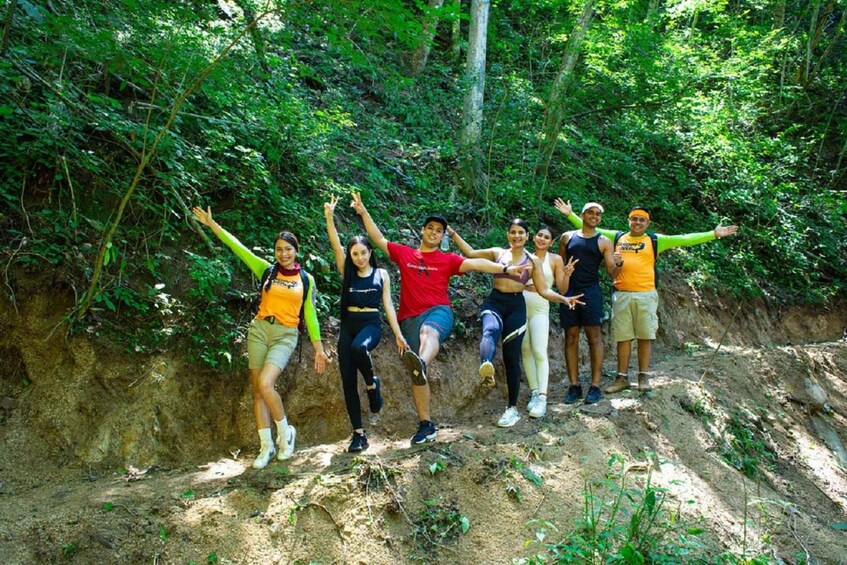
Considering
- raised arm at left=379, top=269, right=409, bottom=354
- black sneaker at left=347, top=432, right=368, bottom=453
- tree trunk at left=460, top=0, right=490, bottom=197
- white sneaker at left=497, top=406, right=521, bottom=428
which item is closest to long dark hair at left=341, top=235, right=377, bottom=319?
raised arm at left=379, top=269, right=409, bottom=354

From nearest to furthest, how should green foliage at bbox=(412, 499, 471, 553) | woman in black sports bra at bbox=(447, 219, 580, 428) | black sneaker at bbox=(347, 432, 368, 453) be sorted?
green foliage at bbox=(412, 499, 471, 553) → black sneaker at bbox=(347, 432, 368, 453) → woman in black sports bra at bbox=(447, 219, 580, 428)

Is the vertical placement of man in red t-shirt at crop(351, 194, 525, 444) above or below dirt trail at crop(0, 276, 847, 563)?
above

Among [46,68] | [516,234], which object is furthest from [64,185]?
[516,234]

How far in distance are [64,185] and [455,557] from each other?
17.1ft

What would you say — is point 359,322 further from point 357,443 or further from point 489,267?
point 489,267

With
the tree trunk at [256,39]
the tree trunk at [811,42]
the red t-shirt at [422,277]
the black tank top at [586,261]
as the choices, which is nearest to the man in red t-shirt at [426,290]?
the red t-shirt at [422,277]

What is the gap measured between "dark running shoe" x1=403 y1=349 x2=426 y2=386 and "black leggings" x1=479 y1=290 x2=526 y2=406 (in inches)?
33.9

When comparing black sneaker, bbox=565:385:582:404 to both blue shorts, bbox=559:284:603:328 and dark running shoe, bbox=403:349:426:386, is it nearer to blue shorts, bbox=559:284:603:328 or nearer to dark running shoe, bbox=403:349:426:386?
blue shorts, bbox=559:284:603:328

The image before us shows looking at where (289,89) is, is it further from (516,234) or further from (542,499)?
(542,499)

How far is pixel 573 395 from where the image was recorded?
7.34 m

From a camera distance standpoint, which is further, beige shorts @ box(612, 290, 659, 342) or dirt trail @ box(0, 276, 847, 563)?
beige shorts @ box(612, 290, 659, 342)

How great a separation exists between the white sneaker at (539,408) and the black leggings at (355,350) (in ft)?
6.19

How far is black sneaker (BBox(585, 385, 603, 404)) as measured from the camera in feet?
23.3

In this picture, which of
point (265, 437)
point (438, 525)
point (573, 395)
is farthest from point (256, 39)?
point (438, 525)
